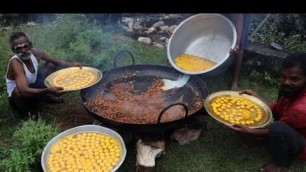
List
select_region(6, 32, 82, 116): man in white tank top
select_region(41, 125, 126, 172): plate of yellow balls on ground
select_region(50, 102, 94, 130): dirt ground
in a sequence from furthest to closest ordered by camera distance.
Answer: select_region(50, 102, 94, 130): dirt ground → select_region(6, 32, 82, 116): man in white tank top → select_region(41, 125, 126, 172): plate of yellow balls on ground

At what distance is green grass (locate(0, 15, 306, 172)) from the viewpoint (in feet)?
11.4

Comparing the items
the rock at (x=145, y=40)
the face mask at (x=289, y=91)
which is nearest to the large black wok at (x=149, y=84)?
the face mask at (x=289, y=91)

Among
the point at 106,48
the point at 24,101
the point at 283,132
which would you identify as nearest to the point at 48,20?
the point at 106,48

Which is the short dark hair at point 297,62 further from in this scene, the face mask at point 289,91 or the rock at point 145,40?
the rock at point 145,40

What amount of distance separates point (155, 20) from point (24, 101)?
13.8 ft

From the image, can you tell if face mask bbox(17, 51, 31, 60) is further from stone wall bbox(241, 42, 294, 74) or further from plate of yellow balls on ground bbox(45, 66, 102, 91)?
stone wall bbox(241, 42, 294, 74)

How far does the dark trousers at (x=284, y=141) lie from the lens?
296 cm

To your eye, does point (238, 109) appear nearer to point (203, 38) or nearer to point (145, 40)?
point (203, 38)

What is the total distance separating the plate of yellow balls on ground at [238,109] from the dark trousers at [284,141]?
18 cm

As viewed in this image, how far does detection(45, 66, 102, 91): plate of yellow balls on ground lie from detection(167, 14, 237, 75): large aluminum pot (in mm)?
1259

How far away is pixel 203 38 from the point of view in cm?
508

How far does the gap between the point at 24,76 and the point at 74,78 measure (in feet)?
2.00

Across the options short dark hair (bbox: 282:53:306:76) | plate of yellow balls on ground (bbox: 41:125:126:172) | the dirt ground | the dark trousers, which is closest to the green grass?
the dirt ground

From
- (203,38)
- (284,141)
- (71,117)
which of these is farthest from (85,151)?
(203,38)
